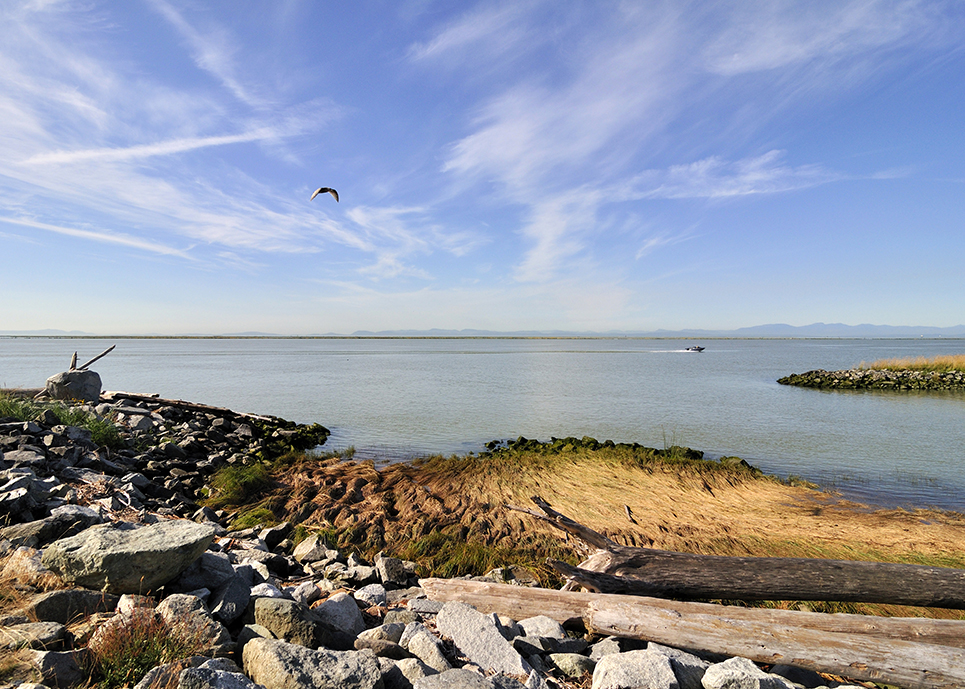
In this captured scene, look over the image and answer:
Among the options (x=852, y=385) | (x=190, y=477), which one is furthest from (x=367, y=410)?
(x=852, y=385)

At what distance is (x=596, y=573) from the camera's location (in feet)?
18.2

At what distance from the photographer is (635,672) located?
13.4 feet

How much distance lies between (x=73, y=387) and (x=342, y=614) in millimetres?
18736

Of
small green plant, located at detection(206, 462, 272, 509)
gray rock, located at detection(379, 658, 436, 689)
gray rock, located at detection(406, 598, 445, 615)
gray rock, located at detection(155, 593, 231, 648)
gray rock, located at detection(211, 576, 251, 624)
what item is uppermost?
gray rock, located at detection(155, 593, 231, 648)

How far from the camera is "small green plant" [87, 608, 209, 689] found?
11.2 feet

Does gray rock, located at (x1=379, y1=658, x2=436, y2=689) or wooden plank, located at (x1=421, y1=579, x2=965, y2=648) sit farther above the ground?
gray rock, located at (x1=379, y1=658, x2=436, y2=689)

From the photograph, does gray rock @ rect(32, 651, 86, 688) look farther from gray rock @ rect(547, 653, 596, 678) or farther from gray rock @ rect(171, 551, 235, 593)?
gray rock @ rect(547, 653, 596, 678)

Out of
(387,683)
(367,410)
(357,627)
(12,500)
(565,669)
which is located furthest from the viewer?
(367,410)

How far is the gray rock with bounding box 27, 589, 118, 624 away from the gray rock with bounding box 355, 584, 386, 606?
94.6 inches

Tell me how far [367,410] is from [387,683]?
22.7 metres

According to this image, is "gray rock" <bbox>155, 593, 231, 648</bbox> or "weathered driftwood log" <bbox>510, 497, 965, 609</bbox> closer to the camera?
"gray rock" <bbox>155, 593, 231, 648</bbox>

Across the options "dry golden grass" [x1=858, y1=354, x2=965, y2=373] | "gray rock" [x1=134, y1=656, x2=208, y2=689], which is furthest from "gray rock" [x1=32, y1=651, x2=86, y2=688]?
"dry golden grass" [x1=858, y1=354, x2=965, y2=373]

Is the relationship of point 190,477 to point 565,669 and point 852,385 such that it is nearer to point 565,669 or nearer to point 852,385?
point 565,669

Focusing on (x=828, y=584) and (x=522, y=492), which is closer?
(x=828, y=584)
